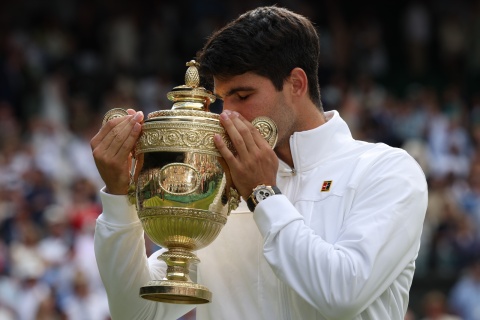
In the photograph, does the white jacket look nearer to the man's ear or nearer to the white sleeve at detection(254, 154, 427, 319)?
the white sleeve at detection(254, 154, 427, 319)

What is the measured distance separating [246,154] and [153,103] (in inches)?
498

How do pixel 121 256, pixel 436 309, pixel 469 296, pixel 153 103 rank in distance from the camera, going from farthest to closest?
pixel 153 103
pixel 469 296
pixel 436 309
pixel 121 256

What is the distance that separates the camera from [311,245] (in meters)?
4.09

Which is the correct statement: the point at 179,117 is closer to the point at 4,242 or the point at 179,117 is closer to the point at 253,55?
the point at 253,55

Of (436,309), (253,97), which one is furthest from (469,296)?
(253,97)

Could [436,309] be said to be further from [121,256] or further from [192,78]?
[192,78]

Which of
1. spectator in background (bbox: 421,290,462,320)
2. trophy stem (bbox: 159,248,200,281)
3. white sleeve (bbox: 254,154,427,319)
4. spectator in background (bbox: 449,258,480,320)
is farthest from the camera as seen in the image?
spectator in background (bbox: 449,258,480,320)

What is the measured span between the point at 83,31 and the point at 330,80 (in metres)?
4.14

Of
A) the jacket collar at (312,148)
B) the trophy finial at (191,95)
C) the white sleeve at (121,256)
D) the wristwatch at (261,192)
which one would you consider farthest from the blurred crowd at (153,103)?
the wristwatch at (261,192)

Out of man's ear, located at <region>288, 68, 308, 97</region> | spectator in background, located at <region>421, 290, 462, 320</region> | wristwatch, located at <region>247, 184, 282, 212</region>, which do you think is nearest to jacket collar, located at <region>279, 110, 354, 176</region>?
man's ear, located at <region>288, 68, 308, 97</region>

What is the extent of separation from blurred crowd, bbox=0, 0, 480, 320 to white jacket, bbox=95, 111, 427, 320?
23.0ft

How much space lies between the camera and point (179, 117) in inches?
166

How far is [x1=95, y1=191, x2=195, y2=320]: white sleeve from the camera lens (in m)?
4.43

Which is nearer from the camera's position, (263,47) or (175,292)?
(175,292)
